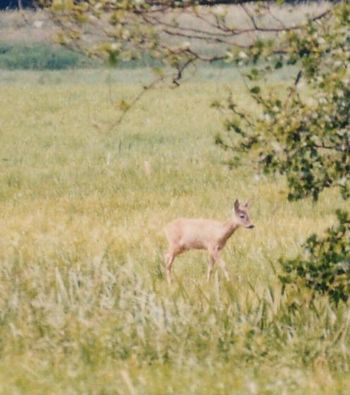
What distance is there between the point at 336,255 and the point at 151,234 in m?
4.50

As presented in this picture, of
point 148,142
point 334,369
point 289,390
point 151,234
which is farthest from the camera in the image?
point 148,142

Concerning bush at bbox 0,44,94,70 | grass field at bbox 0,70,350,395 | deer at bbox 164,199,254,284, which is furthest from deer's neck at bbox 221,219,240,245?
bush at bbox 0,44,94,70

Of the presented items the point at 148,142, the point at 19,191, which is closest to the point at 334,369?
the point at 19,191

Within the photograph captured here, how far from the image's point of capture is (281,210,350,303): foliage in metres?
8.57

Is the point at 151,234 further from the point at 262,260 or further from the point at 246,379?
the point at 246,379

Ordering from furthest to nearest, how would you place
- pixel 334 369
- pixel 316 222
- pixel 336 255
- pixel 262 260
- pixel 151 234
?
pixel 316 222, pixel 151 234, pixel 262 260, pixel 336 255, pixel 334 369

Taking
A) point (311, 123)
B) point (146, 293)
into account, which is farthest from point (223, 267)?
point (311, 123)

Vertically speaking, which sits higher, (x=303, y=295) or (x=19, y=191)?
(x=303, y=295)

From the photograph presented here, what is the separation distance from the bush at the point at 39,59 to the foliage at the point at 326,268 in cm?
3532

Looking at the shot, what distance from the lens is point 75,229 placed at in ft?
44.2

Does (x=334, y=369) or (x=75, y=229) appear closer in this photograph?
(x=334, y=369)

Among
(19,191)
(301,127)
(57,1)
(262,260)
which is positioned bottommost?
(19,191)

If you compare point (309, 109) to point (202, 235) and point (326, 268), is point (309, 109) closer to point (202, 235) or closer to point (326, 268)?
point (326, 268)

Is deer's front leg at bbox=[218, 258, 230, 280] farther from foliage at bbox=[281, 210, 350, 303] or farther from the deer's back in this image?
foliage at bbox=[281, 210, 350, 303]
